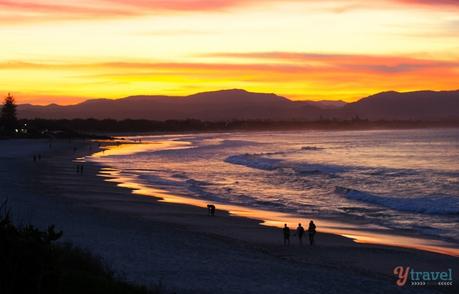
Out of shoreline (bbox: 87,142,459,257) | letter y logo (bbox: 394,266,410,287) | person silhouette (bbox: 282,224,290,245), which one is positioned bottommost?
shoreline (bbox: 87,142,459,257)

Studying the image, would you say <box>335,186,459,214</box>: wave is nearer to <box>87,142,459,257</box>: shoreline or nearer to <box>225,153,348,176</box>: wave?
<box>87,142,459,257</box>: shoreline

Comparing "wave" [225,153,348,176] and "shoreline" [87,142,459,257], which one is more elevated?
"wave" [225,153,348,176]

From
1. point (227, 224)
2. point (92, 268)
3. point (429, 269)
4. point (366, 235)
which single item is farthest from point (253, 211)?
point (92, 268)

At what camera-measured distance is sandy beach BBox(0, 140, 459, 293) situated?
46.6 feet

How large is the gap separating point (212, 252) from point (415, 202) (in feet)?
55.1

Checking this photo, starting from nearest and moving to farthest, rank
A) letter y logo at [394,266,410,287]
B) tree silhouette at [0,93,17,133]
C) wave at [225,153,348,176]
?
letter y logo at [394,266,410,287], wave at [225,153,348,176], tree silhouette at [0,93,17,133]

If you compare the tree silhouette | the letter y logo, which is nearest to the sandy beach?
the letter y logo

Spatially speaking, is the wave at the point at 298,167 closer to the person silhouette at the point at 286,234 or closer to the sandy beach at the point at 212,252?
the sandy beach at the point at 212,252

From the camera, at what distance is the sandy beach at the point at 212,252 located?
14.2 metres

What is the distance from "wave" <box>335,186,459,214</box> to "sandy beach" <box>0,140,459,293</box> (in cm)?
881

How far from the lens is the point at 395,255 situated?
18359mm

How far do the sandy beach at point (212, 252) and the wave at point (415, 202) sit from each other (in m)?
8.81

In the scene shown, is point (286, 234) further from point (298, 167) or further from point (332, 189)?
point (298, 167)

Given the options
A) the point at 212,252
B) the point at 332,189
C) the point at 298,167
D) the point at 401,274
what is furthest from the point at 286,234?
the point at 298,167
